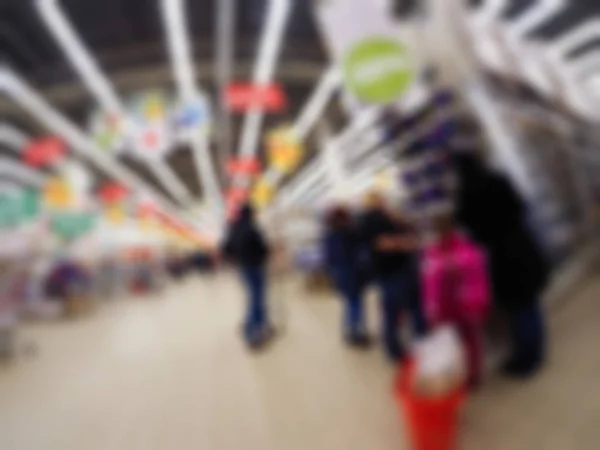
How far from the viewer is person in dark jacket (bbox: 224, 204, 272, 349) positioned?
10.8 feet

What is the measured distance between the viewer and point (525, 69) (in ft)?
13.2

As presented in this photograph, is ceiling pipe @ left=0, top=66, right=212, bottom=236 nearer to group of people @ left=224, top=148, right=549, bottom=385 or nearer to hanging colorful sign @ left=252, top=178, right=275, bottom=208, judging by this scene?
hanging colorful sign @ left=252, top=178, right=275, bottom=208

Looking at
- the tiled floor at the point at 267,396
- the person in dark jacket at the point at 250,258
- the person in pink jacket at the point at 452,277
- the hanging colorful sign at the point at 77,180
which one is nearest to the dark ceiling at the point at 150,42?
the person in dark jacket at the point at 250,258

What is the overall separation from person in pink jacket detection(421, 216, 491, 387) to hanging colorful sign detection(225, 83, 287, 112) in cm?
140

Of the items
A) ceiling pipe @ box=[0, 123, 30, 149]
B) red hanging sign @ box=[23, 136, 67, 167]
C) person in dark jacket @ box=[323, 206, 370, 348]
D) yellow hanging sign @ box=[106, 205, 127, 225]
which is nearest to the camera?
person in dark jacket @ box=[323, 206, 370, 348]

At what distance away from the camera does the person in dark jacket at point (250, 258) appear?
3287 mm

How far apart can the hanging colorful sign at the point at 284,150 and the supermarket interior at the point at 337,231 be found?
2 centimetres

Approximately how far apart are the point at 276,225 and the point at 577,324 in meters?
1.62

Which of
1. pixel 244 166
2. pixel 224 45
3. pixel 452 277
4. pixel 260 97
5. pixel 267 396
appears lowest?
pixel 267 396

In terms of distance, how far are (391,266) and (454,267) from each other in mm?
521

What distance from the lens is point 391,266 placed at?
269cm

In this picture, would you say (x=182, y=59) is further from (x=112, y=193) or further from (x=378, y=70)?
(x=112, y=193)

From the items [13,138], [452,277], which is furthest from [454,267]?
[13,138]

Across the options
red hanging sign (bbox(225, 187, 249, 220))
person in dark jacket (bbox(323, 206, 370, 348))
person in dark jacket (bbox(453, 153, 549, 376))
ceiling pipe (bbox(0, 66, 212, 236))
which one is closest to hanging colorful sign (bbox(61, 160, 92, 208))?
ceiling pipe (bbox(0, 66, 212, 236))
